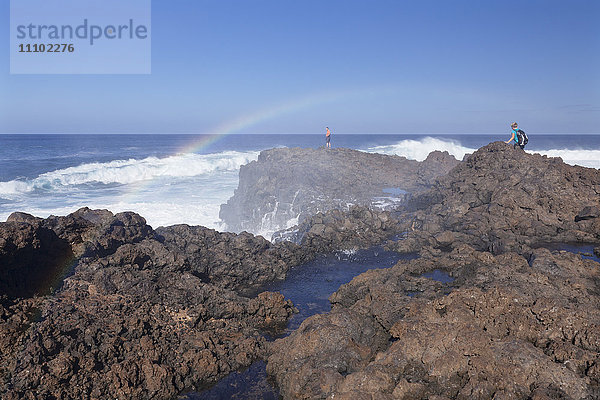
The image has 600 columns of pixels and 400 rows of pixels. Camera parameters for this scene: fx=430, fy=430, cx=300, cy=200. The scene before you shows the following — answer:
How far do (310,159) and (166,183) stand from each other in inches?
741

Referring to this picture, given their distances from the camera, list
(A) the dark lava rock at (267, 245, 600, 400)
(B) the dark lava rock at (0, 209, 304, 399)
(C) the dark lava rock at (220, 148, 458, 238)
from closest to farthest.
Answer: (A) the dark lava rock at (267, 245, 600, 400) → (B) the dark lava rock at (0, 209, 304, 399) → (C) the dark lava rock at (220, 148, 458, 238)

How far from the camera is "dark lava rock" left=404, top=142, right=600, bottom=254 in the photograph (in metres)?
14.3

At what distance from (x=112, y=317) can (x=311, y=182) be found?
51.1 feet

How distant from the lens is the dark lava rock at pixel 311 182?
20578mm

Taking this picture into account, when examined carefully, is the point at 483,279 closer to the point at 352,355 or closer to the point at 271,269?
the point at 352,355

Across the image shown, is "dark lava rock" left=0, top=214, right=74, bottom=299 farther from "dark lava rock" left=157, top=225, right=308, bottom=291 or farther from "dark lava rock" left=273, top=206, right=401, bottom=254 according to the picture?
"dark lava rock" left=273, top=206, right=401, bottom=254

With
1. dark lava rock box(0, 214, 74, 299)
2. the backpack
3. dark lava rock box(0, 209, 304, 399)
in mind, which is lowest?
dark lava rock box(0, 209, 304, 399)

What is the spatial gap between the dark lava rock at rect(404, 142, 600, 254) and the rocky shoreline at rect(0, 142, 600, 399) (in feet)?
2.51

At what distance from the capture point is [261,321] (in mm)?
9484

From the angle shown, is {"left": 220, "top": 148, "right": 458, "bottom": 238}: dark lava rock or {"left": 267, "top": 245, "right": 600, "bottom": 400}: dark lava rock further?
{"left": 220, "top": 148, "right": 458, "bottom": 238}: dark lava rock

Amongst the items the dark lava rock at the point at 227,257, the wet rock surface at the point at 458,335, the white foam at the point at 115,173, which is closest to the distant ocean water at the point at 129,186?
the white foam at the point at 115,173

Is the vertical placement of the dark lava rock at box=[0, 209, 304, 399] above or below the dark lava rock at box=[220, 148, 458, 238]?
below

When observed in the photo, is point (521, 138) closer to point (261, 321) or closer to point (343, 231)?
point (343, 231)

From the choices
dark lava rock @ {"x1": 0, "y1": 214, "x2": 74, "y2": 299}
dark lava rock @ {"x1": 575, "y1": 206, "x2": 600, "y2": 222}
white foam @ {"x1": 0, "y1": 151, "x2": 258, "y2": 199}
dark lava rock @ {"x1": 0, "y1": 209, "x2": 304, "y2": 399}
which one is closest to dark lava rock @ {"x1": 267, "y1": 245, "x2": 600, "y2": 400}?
dark lava rock @ {"x1": 0, "y1": 209, "x2": 304, "y2": 399}
